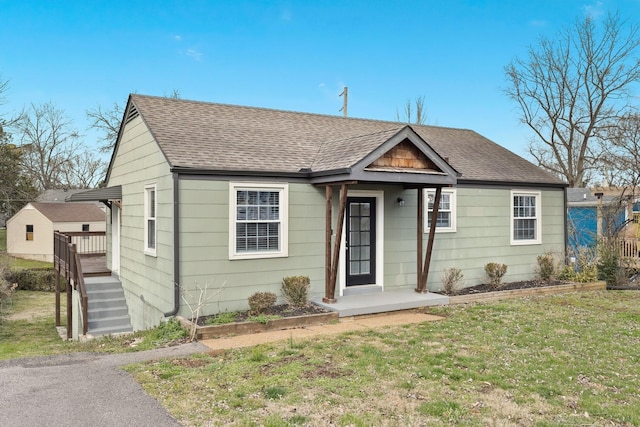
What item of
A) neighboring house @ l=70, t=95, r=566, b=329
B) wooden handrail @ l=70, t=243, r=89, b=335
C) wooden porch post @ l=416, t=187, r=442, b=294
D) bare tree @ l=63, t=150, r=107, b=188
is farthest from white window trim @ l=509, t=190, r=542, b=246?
bare tree @ l=63, t=150, r=107, b=188

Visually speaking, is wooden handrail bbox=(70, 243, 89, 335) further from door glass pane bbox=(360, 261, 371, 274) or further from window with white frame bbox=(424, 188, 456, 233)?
window with white frame bbox=(424, 188, 456, 233)

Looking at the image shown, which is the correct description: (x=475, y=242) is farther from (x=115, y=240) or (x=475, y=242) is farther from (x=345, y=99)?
(x=345, y=99)

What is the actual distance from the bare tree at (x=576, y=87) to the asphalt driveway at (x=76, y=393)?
83.8ft

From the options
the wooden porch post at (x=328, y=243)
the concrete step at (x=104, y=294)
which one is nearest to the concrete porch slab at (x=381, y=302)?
the wooden porch post at (x=328, y=243)

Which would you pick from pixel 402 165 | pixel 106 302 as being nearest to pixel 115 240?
pixel 106 302

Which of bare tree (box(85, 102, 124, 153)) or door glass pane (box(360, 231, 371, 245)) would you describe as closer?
door glass pane (box(360, 231, 371, 245))

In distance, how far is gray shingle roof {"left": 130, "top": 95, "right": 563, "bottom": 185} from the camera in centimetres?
915

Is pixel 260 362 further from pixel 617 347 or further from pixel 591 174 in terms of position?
pixel 591 174

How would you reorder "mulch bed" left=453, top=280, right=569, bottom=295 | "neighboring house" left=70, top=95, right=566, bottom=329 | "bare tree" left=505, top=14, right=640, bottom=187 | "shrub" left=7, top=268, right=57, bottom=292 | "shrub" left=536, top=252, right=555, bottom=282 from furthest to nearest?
"bare tree" left=505, top=14, right=640, bottom=187 < "shrub" left=7, top=268, right=57, bottom=292 < "shrub" left=536, top=252, right=555, bottom=282 < "mulch bed" left=453, top=280, right=569, bottom=295 < "neighboring house" left=70, top=95, right=566, bottom=329

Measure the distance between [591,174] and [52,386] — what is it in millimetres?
31111

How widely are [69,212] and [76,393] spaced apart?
1152 inches

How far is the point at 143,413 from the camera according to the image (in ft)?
14.9

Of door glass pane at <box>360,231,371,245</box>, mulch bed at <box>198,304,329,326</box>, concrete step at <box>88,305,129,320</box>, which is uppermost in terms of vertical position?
door glass pane at <box>360,231,371,245</box>

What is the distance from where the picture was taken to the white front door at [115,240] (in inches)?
525
